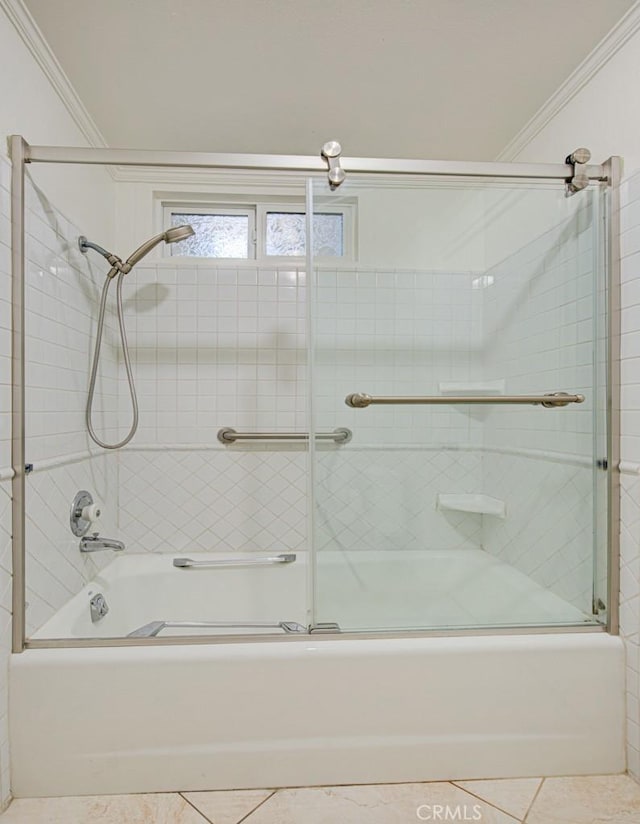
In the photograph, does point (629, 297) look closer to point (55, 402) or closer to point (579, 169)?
point (579, 169)

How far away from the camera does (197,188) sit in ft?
7.57

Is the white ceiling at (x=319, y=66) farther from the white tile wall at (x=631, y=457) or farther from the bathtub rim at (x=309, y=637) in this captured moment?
the bathtub rim at (x=309, y=637)

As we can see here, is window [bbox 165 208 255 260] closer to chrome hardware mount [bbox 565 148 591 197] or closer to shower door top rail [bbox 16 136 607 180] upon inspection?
shower door top rail [bbox 16 136 607 180]

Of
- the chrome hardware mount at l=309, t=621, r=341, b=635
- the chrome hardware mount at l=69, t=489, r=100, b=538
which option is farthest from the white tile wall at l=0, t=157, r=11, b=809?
the chrome hardware mount at l=309, t=621, r=341, b=635

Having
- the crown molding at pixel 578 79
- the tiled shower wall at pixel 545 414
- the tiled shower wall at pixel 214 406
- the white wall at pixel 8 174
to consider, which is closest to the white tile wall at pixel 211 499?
the tiled shower wall at pixel 214 406

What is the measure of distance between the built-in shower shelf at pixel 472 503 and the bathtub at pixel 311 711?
0.38 meters

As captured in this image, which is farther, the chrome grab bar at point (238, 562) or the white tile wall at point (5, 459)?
the chrome grab bar at point (238, 562)

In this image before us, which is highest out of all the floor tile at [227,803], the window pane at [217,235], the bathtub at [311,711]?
the window pane at [217,235]

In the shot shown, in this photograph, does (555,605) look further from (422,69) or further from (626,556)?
(422,69)

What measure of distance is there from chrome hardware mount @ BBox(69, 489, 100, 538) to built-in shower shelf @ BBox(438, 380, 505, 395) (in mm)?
1325

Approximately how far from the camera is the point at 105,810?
130 centimetres

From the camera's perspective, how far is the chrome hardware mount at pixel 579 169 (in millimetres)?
1468

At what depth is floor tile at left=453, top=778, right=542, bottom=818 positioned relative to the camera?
51.2 inches

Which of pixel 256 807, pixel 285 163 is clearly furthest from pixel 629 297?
pixel 256 807
